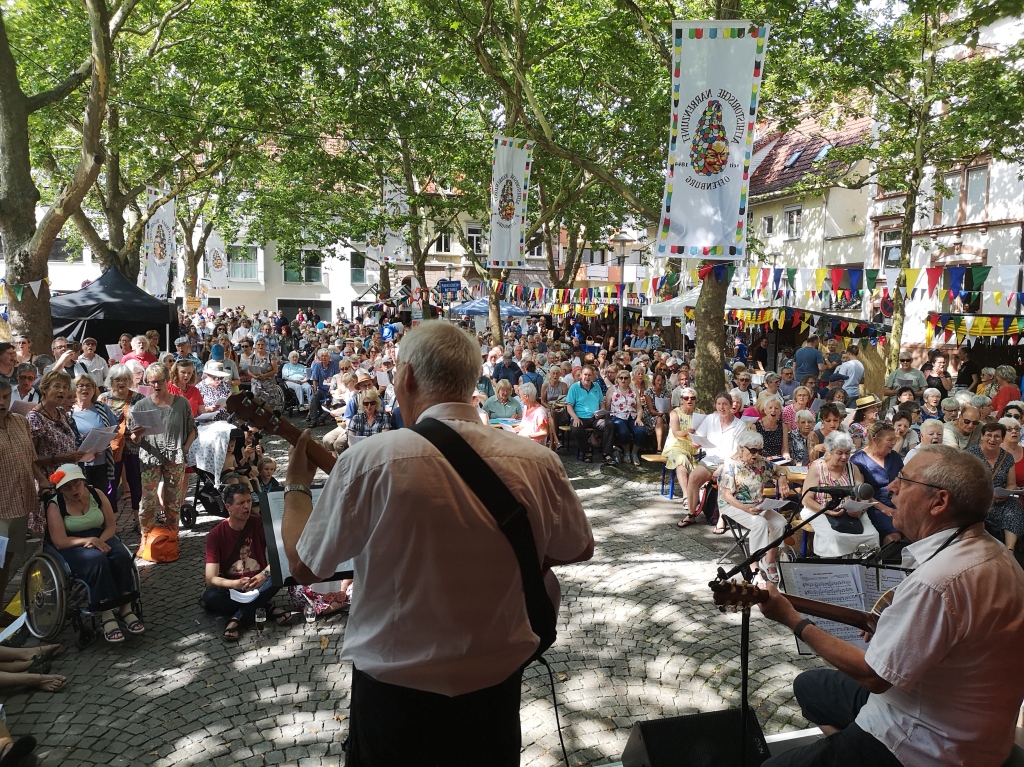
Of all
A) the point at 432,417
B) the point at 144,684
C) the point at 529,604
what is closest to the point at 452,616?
the point at 529,604

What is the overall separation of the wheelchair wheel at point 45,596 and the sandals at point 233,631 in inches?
38.9

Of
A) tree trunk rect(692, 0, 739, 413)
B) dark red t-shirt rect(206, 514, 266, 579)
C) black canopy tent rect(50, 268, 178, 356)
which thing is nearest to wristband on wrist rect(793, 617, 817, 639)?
dark red t-shirt rect(206, 514, 266, 579)

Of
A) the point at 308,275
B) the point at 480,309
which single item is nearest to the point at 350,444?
the point at 480,309

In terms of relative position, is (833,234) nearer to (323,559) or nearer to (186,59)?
(186,59)

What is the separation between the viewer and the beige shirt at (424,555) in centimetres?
177

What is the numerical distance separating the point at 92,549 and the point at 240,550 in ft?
3.11

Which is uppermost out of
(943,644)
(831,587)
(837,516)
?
(943,644)

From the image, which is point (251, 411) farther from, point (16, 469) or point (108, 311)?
point (108, 311)

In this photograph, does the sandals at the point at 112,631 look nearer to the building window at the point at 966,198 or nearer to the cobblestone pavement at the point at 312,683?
the cobblestone pavement at the point at 312,683

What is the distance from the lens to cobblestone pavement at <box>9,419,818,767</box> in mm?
3766

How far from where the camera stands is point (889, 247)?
2261cm

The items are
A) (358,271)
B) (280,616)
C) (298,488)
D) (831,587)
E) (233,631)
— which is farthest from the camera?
(358,271)

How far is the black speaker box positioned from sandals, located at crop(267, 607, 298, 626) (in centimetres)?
301

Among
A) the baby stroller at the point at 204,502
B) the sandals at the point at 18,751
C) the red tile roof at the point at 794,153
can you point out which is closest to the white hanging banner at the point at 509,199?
the baby stroller at the point at 204,502
